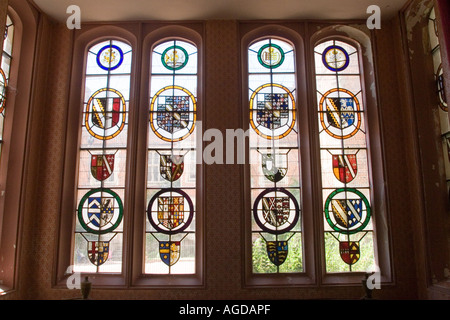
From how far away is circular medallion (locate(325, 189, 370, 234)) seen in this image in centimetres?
477

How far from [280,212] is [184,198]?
1.21m

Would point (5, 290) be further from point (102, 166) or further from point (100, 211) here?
point (102, 166)

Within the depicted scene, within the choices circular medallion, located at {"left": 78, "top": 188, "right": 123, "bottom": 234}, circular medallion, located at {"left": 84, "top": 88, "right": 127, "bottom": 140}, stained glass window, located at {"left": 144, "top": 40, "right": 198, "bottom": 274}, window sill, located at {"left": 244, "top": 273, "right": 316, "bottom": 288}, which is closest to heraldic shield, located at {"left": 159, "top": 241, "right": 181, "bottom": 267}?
stained glass window, located at {"left": 144, "top": 40, "right": 198, "bottom": 274}

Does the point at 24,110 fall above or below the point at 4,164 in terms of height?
above

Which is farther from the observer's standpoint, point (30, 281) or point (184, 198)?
point (184, 198)

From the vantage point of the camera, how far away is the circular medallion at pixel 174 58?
5238mm

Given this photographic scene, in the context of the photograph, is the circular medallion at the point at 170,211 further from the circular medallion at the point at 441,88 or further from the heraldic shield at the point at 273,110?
the circular medallion at the point at 441,88

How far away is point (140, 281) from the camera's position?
4.62 m

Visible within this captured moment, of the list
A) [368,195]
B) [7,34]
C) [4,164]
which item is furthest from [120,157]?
[368,195]

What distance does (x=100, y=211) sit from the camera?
4.81 metres

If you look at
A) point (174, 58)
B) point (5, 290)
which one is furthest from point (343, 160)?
point (5, 290)

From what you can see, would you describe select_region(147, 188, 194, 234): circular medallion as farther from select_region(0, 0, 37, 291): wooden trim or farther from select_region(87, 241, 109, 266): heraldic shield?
select_region(0, 0, 37, 291): wooden trim

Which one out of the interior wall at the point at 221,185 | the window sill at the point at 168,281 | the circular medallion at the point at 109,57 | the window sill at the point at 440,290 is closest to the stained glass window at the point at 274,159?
the interior wall at the point at 221,185

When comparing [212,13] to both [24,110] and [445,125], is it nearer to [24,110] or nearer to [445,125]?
[24,110]
